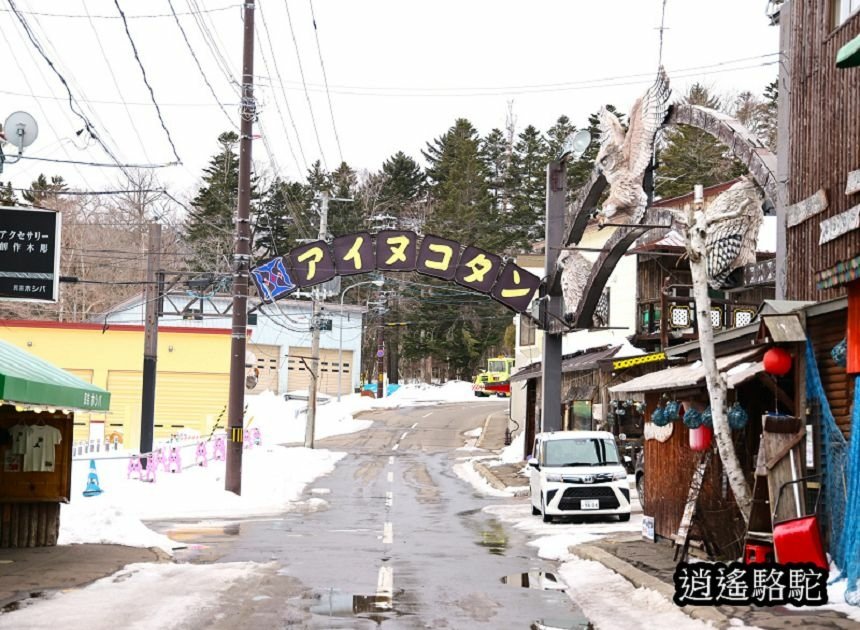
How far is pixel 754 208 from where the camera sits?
17.2 meters

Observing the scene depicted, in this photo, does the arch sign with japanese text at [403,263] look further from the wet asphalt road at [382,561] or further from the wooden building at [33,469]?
the wooden building at [33,469]

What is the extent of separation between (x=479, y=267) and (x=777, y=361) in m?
16.2

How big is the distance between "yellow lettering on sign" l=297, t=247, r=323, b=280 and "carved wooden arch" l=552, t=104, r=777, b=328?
21.4 ft

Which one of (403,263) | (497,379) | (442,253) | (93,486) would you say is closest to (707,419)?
(442,253)

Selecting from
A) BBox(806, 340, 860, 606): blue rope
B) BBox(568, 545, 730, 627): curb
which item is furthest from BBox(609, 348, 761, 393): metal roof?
BBox(568, 545, 730, 627): curb

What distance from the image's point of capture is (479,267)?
92.1 ft

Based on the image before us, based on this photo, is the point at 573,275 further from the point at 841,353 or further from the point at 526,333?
the point at 526,333

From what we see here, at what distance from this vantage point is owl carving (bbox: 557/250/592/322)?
2774cm

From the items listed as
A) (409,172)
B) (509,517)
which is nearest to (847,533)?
(509,517)

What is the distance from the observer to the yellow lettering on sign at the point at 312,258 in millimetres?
27922

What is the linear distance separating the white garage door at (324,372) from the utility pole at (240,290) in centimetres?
4927

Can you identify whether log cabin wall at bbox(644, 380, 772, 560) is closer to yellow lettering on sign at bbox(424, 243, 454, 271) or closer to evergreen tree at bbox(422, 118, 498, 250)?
yellow lettering on sign at bbox(424, 243, 454, 271)

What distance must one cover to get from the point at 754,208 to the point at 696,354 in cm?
260

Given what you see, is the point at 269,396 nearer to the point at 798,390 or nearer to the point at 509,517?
the point at 509,517
